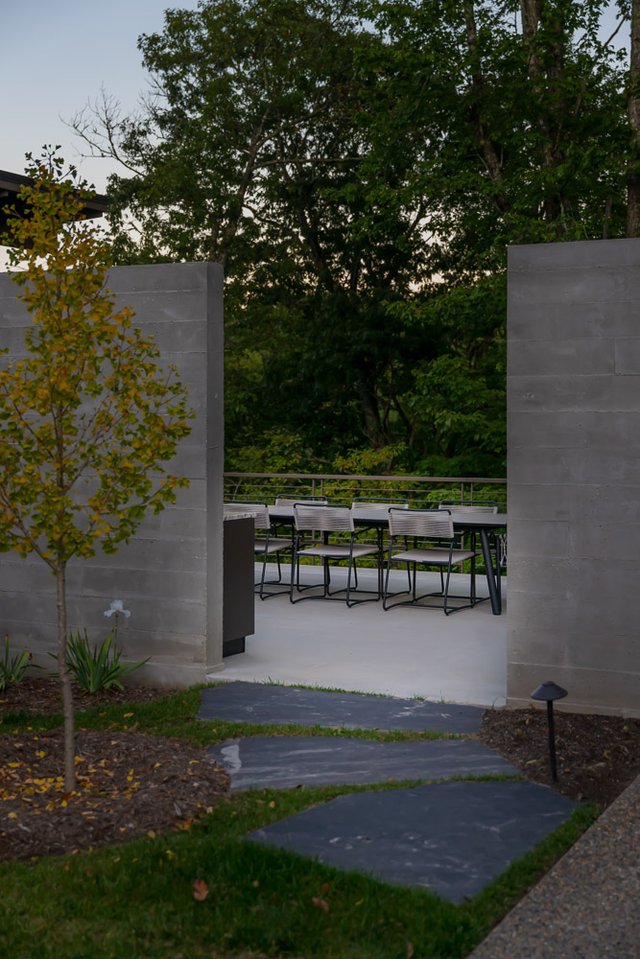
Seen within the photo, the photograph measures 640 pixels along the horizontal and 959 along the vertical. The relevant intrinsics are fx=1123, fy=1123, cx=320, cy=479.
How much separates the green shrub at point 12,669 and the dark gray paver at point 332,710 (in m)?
1.10

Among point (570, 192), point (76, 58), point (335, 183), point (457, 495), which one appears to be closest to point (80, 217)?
point (570, 192)

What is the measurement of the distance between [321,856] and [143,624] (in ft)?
9.90

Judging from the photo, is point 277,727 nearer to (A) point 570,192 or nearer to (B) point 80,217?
(B) point 80,217

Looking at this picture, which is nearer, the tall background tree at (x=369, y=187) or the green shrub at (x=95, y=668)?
the green shrub at (x=95, y=668)

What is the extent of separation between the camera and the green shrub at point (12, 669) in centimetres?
629

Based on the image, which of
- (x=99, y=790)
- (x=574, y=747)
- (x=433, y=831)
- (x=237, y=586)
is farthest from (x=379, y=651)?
(x=433, y=831)

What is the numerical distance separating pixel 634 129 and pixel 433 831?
12365mm

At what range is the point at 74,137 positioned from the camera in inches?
776

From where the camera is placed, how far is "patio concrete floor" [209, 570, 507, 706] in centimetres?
623

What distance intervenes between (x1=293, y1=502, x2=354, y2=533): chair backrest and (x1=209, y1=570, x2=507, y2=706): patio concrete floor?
24.7 inches

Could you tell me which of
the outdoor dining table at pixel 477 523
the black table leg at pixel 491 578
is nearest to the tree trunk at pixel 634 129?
the outdoor dining table at pixel 477 523

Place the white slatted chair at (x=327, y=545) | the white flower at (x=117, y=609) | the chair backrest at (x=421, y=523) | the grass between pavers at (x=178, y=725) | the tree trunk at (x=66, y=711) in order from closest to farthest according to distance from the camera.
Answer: the tree trunk at (x=66, y=711) < the grass between pavers at (x=178, y=725) < the white flower at (x=117, y=609) < the chair backrest at (x=421, y=523) < the white slatted chair at (x=327, y=545)

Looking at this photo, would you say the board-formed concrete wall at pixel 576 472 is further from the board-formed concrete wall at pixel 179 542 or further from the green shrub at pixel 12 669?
the green shrub at pixel 12 669

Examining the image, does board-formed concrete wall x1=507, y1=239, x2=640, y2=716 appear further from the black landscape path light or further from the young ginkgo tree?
the young ginkgo tree
